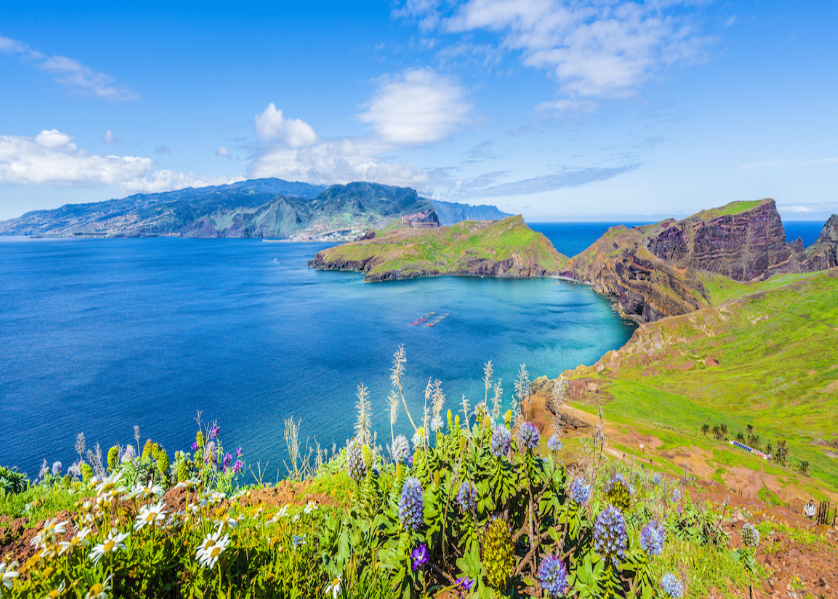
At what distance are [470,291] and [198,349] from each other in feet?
288

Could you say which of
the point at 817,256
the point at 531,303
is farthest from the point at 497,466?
the point at 817,256

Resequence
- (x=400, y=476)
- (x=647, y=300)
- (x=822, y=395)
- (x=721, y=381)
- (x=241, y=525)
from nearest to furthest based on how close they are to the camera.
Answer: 1. (x=241, y=525)
2. (x=400, y=476)
3. (x=822, y=395)
4. (x=721, y=381)
5. (x=647, y=300)

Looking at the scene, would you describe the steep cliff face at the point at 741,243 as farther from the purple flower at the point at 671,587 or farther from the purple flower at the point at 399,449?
the purple flower at the point at 399,449

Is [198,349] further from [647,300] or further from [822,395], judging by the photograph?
[647,300]

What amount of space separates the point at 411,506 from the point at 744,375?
1904 inches

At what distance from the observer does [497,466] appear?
16.2 ft

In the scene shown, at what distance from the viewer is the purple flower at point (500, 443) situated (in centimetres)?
518

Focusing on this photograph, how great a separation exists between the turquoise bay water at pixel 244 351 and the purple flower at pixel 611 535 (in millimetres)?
32341

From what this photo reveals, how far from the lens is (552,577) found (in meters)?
4.17

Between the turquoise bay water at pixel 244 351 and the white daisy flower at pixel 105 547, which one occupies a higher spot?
the white daisy flower at pixel 105 547

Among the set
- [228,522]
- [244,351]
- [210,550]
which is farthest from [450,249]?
[210,550]

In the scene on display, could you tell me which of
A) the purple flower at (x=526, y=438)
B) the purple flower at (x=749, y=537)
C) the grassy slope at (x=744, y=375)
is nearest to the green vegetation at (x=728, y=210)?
the grassy slope at (x=744, y=375)

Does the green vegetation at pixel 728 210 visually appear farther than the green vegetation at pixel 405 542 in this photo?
Yes

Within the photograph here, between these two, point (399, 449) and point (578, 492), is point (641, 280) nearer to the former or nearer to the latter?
point (578, 492)
